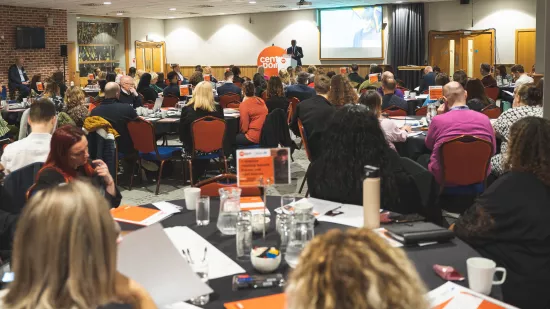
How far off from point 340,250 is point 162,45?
20.8m

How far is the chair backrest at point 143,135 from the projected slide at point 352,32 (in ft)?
39.1

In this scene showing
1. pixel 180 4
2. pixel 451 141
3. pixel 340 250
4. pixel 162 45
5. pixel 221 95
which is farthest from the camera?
pixel 162 45

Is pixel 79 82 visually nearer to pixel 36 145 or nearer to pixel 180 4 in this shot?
pixel 180 4

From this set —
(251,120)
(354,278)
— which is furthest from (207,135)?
(354,278)

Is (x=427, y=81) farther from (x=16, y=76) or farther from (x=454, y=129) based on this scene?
(x=16, y=76)

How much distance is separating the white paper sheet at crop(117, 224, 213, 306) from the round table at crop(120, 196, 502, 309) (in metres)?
0.20

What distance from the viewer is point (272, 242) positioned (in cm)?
243

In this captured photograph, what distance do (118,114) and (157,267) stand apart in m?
5.22

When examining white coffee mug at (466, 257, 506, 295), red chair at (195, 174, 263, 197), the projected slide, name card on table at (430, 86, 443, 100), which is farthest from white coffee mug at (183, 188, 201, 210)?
the projected slide

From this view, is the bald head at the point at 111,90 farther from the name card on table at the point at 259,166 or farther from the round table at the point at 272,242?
the name card on table at the point at 259,166

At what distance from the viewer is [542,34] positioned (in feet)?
13.0

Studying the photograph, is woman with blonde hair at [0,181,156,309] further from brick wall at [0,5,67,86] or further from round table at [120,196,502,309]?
brick wall at [0,5,67,86]

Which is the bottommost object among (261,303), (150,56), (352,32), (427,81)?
(261,303)

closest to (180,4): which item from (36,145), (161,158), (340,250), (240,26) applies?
(240,26)
